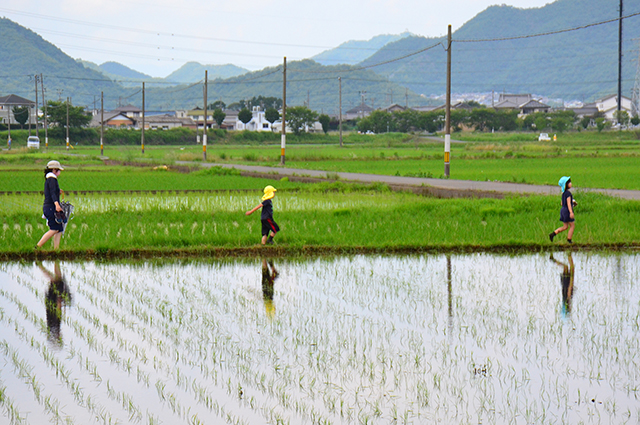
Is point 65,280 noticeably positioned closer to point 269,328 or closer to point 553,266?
point 269,328

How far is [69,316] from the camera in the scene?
6199 millimetres

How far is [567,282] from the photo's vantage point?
774 centimetres

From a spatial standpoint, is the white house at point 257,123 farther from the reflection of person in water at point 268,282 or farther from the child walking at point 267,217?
the reflection of person in water at point 268,282

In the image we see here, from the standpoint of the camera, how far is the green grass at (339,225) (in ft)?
33.1

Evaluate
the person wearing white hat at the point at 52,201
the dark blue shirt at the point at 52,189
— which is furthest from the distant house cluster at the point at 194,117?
the dark blue shirt at the point at 52,189

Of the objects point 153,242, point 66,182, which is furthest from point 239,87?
point 153,242

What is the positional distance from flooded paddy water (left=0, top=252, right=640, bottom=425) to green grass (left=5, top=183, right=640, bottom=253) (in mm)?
1547

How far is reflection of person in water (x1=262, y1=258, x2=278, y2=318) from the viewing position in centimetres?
661

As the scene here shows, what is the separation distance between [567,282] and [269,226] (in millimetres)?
4025

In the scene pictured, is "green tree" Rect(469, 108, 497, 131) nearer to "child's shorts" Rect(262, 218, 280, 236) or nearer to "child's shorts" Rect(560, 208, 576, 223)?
"child's shorts" Rect(560, 208, 576, 223)

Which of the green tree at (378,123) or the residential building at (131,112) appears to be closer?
the green tree at (378,123)

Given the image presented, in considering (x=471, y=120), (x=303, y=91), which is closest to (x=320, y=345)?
(x=471, y=120)

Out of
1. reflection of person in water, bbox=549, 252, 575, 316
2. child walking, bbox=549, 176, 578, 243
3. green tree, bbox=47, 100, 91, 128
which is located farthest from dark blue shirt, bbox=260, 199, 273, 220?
green tree, bbox=47, 100, 91, 128

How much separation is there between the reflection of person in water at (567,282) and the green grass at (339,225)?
4.06 ft
